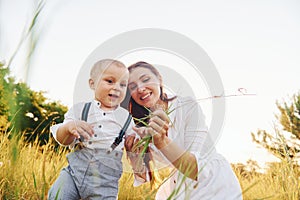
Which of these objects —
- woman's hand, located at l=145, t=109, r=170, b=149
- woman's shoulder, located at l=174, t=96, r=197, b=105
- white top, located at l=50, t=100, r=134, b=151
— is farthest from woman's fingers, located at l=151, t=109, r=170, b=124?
white top, located at l=50, t=100, r=134, b=151

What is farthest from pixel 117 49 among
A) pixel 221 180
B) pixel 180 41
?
pixel 221 180

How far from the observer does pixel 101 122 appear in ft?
5.59

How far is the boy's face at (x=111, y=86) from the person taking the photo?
1.65m

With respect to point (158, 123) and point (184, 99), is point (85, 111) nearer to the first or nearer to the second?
point (184, 99)

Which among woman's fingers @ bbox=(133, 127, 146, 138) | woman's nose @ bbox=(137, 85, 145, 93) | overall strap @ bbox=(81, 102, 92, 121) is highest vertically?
woman's nose @ bbox=(137, 85, 145, 93)

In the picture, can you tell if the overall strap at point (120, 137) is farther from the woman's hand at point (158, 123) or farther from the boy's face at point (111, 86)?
the woman's hand at point (158, 123)

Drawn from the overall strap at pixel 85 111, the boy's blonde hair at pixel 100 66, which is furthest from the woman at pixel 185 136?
the overall strap at pixel 85 111

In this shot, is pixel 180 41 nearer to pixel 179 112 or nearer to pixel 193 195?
pixel 179 112

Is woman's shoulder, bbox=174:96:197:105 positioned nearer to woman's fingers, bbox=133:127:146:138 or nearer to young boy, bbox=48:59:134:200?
young boy, bbox=48:59:134:200

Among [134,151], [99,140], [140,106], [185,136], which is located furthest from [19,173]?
[185,136]

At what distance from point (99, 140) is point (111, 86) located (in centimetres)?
26

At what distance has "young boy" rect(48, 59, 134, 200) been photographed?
5.16 feet

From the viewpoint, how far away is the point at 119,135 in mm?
1662

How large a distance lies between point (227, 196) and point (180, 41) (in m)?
0.70
